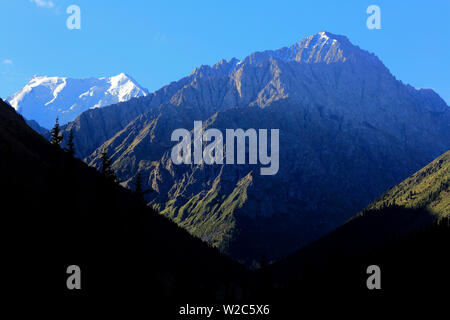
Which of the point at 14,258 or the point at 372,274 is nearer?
the point at 14,258
